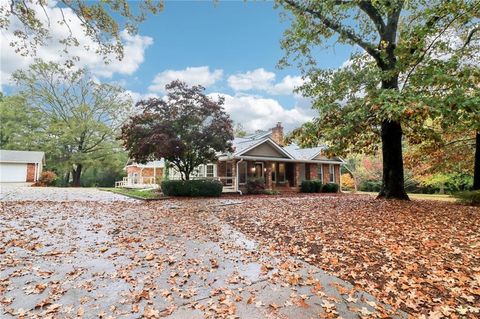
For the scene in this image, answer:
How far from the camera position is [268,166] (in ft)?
71.1

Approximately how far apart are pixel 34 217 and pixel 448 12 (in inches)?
587

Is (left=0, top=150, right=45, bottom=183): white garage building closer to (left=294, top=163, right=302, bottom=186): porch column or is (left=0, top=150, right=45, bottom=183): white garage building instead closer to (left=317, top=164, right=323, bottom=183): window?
(left=294, top=163, right=302, bottom=186): porch column

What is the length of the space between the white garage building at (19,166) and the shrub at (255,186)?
26379 millimetres

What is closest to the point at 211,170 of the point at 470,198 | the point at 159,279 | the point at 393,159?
the point at 393,159

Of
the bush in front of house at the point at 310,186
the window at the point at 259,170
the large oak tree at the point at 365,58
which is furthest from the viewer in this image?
the bush in front of house at the point at 310,186

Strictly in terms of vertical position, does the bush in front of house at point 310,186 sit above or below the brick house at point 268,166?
below

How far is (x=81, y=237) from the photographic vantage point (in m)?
6.69

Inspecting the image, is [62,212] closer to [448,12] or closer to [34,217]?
[34,217]

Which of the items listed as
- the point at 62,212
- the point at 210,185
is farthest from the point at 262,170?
the point at 62,212

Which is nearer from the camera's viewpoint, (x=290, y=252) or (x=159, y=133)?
(x=290, y=252)

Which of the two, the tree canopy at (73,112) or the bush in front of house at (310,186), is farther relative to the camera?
the tree canopy at (73,112)

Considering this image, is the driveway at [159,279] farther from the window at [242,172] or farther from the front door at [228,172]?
the front door at [228,172]

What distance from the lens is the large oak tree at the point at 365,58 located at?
9461 millimetres

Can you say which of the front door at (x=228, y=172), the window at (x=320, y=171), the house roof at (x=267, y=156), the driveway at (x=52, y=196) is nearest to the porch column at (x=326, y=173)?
the window at (x=320, y=171)
